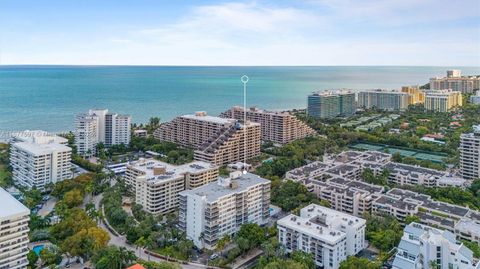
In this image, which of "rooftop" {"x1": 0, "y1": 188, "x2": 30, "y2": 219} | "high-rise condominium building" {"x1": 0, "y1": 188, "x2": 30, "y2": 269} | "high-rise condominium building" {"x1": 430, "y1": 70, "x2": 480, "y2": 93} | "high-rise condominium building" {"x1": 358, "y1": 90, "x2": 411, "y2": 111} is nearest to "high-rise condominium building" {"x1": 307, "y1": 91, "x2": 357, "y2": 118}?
"high-rise condominium building" {"x1": 358, "y1": 90, "x2": 411, "y2": 111}

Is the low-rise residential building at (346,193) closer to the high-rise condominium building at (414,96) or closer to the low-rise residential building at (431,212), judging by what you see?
the low-rise residential building at (431,212)

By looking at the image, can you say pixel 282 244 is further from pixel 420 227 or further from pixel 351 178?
pixel 351 178

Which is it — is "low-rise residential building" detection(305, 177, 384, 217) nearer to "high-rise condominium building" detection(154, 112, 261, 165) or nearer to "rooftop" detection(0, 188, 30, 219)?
"high-rise condominium building" detection(154, 112, 261, 165)


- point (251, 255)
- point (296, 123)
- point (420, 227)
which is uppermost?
point (296, 123)

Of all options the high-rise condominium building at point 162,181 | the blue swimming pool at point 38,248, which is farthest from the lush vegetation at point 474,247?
the blue swimming pool at point 38,248

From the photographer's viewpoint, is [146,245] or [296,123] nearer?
[146,245]

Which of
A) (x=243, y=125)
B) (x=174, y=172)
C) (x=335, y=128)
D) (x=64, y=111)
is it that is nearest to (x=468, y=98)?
(x=335, y=128)

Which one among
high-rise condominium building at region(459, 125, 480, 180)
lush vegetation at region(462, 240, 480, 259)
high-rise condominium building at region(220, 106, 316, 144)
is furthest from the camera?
high-rise condominium building at region(220, 106, 316, 144)

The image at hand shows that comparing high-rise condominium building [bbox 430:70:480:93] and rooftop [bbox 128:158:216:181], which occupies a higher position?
high-rise condominium building [bbox 430:70:480:93]

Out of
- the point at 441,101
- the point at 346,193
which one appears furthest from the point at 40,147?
the point at 441,101
